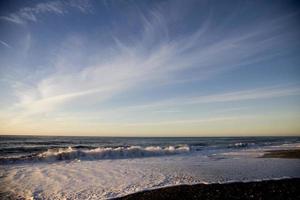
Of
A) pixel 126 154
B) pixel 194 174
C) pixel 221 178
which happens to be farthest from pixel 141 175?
pixel 126 154

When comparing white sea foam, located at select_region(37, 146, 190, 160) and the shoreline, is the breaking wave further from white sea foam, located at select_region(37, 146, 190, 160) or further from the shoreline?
the shoreline

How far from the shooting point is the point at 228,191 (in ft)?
26.3

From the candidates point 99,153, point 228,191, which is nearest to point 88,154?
point 99,153

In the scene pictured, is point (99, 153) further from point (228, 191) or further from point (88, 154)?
point (228, 191)

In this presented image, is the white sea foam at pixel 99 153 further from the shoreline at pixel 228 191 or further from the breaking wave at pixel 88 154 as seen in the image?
the shoreline at pixel 228 191

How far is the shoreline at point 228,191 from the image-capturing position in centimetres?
750

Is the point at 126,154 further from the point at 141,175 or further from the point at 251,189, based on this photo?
the point at 251,189

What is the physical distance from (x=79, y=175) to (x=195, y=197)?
6.43 metres

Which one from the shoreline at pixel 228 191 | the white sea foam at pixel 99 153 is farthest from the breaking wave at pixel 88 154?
the shoreline at pixel 228 191

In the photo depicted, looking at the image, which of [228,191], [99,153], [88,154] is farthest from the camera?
[99,153]

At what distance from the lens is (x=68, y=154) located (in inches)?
759

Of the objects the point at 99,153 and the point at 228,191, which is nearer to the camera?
the point at 228,191

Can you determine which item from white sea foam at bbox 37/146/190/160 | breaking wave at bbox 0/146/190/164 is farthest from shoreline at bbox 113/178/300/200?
white sea foam at bbox 37/146/190/160

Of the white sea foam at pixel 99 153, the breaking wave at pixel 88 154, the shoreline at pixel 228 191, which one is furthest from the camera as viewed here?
the white sea foam at pixel 99 153
